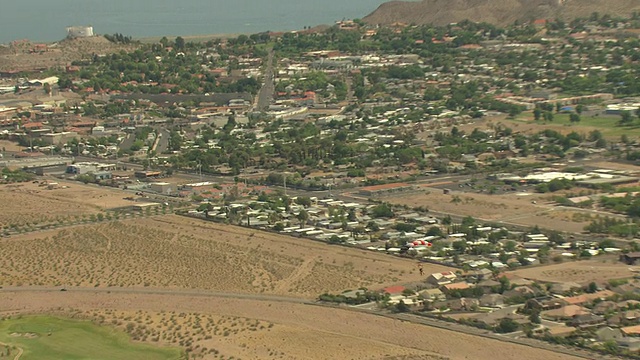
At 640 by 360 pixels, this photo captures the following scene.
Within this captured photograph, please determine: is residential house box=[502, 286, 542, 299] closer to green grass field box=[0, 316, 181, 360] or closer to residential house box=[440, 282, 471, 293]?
residential house box=[440, 282, 471, 293]

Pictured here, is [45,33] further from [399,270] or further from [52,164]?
[399,270]

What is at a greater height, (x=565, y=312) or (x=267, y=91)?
(x=565, y=312)

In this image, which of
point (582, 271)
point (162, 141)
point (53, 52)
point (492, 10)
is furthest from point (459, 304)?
point (492, 10)

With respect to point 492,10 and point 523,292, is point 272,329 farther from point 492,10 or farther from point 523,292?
point 492,10

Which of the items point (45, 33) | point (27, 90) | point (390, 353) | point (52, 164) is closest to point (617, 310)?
point (390, 353)

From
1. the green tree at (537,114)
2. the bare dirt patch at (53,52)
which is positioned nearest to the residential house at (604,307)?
the green tree at (537,114)
